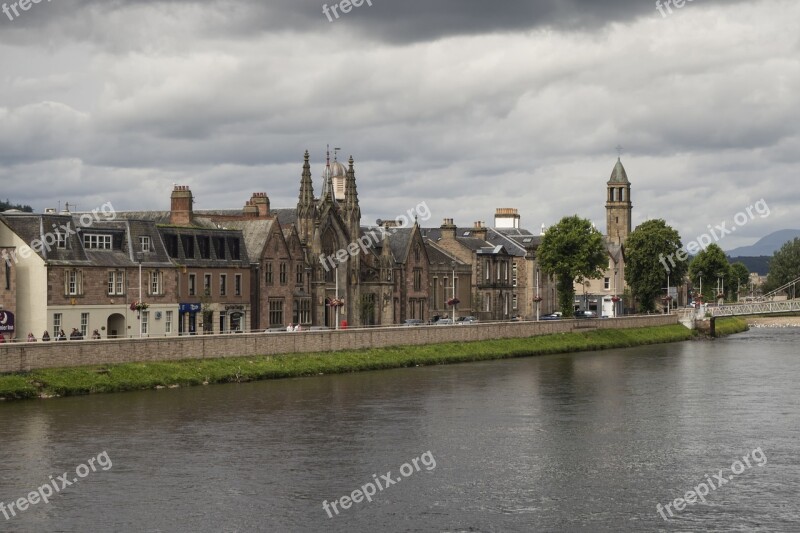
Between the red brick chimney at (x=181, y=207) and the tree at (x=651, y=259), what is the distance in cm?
7514

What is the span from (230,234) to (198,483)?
54437 millimetres

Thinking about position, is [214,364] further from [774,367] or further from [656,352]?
[656,352]

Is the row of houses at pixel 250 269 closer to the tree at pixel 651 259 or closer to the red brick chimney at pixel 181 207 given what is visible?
the red brick chimney at pixel 181 207

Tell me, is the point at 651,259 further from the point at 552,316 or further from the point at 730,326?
the point at 552,316

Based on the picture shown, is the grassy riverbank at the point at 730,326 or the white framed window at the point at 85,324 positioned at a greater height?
the white framed window at the point at 85,324

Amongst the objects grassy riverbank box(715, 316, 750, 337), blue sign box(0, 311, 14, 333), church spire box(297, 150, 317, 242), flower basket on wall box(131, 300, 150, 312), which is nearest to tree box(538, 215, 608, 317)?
grassy riverbank box(715, 316, 750, 337)

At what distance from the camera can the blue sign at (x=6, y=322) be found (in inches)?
3132

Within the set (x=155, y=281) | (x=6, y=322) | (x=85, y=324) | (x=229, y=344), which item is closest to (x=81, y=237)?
(x=85, y=324)

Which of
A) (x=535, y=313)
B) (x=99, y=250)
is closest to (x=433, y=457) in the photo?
(x=99, y=250)

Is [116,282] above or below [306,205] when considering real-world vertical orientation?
below

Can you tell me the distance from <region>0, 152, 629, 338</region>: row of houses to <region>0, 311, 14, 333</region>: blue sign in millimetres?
128

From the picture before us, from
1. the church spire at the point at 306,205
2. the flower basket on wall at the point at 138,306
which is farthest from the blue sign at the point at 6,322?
the church spire at the point at 306,205

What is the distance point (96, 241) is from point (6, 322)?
983cm

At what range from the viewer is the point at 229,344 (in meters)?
80.6
